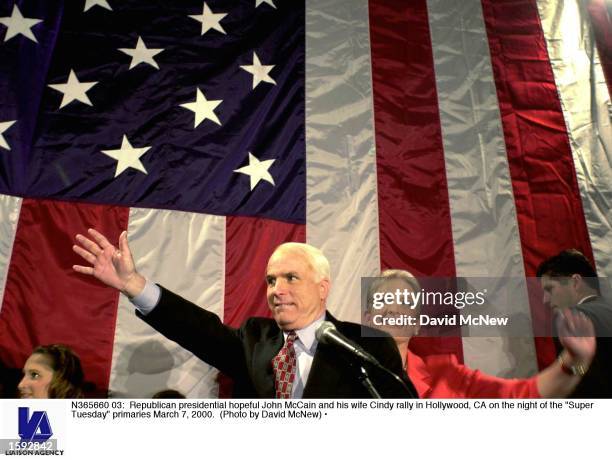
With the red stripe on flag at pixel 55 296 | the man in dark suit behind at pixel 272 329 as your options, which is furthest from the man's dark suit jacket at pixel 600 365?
the red stripe on flag at pixel 55 296

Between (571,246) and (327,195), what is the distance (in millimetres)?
1038

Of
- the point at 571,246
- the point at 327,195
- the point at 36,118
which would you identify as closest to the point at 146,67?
the point at 36,118

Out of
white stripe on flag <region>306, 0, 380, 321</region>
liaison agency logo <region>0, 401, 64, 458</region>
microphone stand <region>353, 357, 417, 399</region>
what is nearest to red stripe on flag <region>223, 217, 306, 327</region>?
white stripe on flag <region>306, 0, 380, 321</region>

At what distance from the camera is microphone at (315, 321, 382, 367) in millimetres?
1131

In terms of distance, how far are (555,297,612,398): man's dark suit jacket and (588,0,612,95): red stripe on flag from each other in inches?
62.2

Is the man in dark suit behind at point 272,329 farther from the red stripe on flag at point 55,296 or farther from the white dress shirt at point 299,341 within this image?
the red stripe on flag at point 55,296

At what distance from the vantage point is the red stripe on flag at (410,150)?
237 centimetres

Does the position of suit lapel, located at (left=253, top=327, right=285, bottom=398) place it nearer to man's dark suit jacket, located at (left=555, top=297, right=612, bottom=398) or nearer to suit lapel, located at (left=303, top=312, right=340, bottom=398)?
suit lapel, located at (left=303, top=312, right=340, bottom=398)

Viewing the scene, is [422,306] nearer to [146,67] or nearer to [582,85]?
[582,85]

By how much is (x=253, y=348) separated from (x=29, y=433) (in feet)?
2.02

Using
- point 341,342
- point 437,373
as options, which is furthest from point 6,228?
point 437,373

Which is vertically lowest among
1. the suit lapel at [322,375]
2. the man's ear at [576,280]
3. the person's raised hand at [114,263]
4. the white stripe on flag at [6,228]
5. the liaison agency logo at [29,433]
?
the liaison agency logo at [29,433]

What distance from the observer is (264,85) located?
266 cm

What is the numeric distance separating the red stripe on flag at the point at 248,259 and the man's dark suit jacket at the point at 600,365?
1136 millimetres
